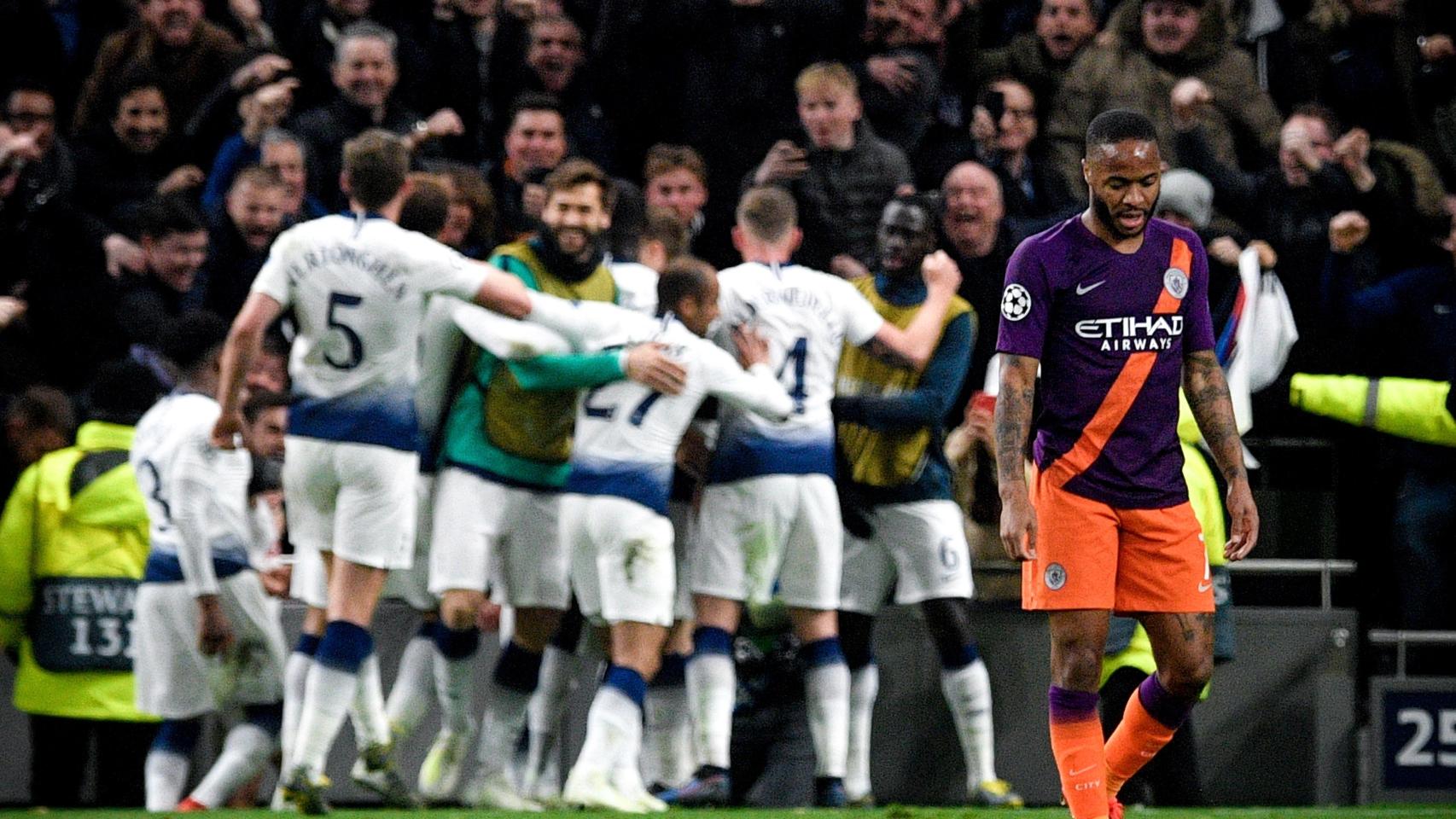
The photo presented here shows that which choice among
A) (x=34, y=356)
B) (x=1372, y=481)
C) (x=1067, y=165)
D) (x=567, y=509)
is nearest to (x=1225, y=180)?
(x=1067, y=165)

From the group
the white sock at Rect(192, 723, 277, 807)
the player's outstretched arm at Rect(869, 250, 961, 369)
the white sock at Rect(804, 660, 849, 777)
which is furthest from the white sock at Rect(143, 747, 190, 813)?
the player's outstretched arm at Rect(869, 250, 961, 369)

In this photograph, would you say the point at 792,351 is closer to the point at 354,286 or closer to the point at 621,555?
the point at 621,555

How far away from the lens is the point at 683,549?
10.6 meters

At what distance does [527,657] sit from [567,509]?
80cm

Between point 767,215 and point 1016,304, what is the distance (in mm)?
3452

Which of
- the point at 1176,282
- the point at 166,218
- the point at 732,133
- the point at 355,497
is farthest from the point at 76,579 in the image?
the point at 1176,282

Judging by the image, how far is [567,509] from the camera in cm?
931

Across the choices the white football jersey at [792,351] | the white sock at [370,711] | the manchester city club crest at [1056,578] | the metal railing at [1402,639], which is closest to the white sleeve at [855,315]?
the white football jersey at [792,351]

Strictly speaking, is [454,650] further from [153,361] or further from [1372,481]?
[1372,481]

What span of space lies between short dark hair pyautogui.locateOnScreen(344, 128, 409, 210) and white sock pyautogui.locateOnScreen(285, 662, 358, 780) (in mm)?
1915

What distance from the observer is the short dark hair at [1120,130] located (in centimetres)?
655

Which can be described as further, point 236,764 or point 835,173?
point 835,173

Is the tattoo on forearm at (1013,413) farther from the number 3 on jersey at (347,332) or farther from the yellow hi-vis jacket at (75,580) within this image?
the yellow hi-vis jacket at (75,580)

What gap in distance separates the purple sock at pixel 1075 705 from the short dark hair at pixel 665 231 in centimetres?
449
